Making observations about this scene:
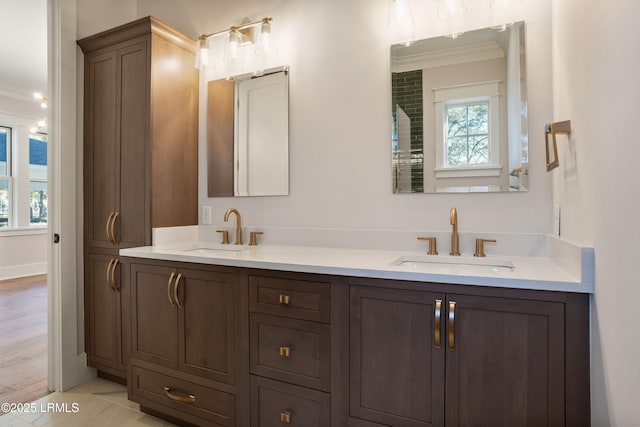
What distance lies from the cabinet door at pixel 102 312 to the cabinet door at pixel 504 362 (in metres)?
2.04

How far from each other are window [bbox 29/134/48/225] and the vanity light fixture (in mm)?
5235

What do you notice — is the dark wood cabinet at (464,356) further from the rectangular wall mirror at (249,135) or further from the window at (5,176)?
the window at (5,176)

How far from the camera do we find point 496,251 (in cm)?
171

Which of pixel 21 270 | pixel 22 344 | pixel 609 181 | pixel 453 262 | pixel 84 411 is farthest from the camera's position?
pixel 21 270

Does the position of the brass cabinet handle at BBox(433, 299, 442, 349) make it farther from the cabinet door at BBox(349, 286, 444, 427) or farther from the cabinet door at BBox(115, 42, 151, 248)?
the cabinet door at BBox(115, 42, 151, 248)

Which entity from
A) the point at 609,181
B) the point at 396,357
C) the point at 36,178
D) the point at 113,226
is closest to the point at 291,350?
the point at 396,357

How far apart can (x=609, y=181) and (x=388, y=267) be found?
0.74 meters

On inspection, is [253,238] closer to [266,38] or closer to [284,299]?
[284,299]

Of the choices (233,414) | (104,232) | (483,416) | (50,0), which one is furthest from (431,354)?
(50,0)

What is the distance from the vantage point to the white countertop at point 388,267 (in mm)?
1146

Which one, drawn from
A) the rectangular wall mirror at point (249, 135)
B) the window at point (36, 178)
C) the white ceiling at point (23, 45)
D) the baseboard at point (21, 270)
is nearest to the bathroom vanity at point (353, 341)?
the rectangular wall mirror at point (249, 135)

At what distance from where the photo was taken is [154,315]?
189 centimetres

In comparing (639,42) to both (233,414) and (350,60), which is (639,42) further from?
(233,414)

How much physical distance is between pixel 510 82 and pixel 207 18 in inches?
80.7
